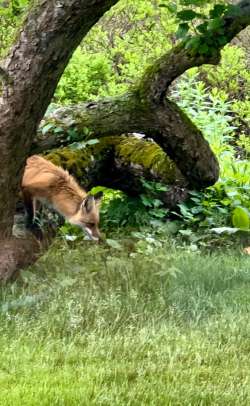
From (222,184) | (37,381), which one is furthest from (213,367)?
(222,184)

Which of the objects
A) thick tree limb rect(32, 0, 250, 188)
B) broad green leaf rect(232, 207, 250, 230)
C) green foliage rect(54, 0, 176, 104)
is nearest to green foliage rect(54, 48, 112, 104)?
green foliage rect(54, 0, 176, 104)

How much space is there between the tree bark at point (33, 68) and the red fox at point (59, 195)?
1.92 metres

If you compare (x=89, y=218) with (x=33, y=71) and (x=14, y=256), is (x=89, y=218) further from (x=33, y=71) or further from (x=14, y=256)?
(x=33, y=71)

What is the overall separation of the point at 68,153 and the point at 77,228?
35.3 inches

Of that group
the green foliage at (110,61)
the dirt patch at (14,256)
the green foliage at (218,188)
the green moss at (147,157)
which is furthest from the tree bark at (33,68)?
the green foliage at (110,61)

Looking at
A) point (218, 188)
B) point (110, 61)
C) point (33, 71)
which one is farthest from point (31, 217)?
point (110, 61)

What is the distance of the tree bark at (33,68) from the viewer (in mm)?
5805

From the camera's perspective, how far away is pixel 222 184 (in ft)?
35.4

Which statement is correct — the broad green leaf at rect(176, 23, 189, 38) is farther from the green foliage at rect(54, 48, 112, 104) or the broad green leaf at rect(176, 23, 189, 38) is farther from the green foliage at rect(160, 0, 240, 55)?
the green foliage at rect(54, 48, 112, 104)

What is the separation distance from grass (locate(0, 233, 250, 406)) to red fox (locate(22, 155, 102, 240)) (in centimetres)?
106

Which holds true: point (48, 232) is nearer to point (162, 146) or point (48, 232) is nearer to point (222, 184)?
point (162, 146)

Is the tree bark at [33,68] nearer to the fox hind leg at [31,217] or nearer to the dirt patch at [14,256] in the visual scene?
the dirt patch at [14,256]

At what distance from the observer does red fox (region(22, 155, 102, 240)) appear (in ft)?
27.3

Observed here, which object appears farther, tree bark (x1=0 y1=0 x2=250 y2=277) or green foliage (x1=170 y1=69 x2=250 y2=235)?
green foliage (x1=170 y1=69 x2=250 y2=235)
